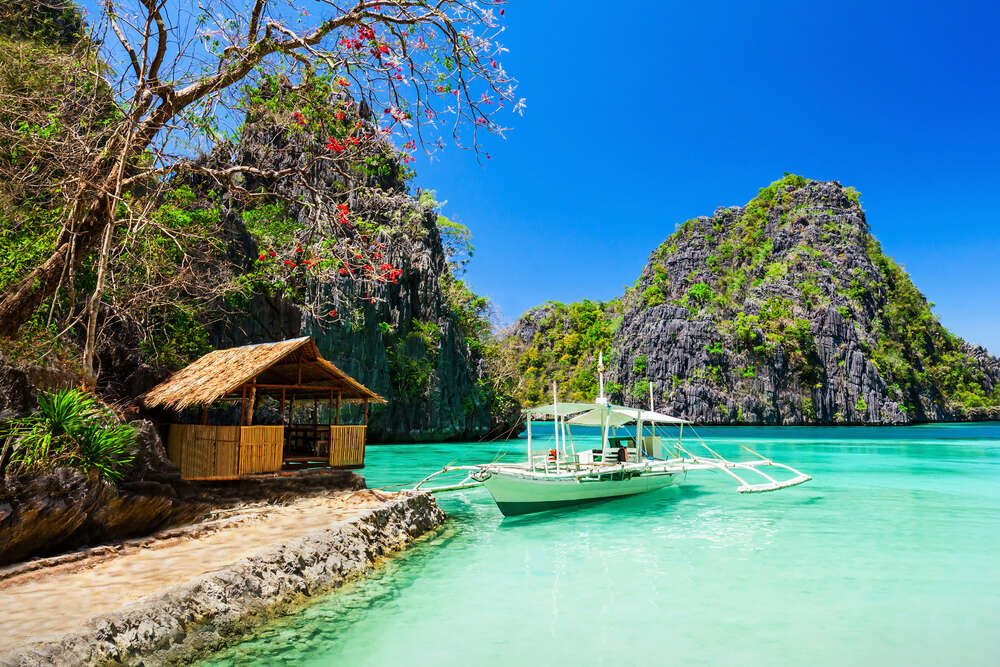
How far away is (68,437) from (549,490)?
8.39 meters

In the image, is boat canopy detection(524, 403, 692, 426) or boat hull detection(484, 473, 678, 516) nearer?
boat hull detection(484, 473, 678, 516)

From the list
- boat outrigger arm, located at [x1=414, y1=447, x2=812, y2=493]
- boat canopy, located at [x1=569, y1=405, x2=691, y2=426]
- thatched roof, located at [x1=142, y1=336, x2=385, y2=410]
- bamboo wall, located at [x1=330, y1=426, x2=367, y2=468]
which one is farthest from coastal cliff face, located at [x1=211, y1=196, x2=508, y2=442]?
boat outrigger arm, located at [x1=414, y1=447, x2=812, y2=493]

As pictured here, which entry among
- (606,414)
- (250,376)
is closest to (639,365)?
(606,414)

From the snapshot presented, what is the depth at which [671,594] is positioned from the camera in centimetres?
722

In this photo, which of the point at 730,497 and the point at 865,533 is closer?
the point at 865,533

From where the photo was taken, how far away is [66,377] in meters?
7.02

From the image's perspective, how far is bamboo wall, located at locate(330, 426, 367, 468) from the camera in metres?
11.4

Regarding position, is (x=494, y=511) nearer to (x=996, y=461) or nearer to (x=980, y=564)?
(x=980, y=564)

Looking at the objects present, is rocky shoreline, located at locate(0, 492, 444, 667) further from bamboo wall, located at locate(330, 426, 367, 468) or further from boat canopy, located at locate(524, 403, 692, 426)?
boat canopy, located at locate(524, 403, 692, 426)

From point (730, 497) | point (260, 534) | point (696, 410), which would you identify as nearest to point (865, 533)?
point (730, 497)

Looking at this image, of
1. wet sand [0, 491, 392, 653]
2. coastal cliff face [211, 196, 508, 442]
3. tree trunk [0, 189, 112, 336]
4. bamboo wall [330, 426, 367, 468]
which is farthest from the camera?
coastal cliff face [211, 196, 508, 442]

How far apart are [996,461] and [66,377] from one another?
3469cm

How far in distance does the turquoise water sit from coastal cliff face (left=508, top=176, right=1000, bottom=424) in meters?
45.5

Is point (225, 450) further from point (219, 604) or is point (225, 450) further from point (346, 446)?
point (219, 604)
